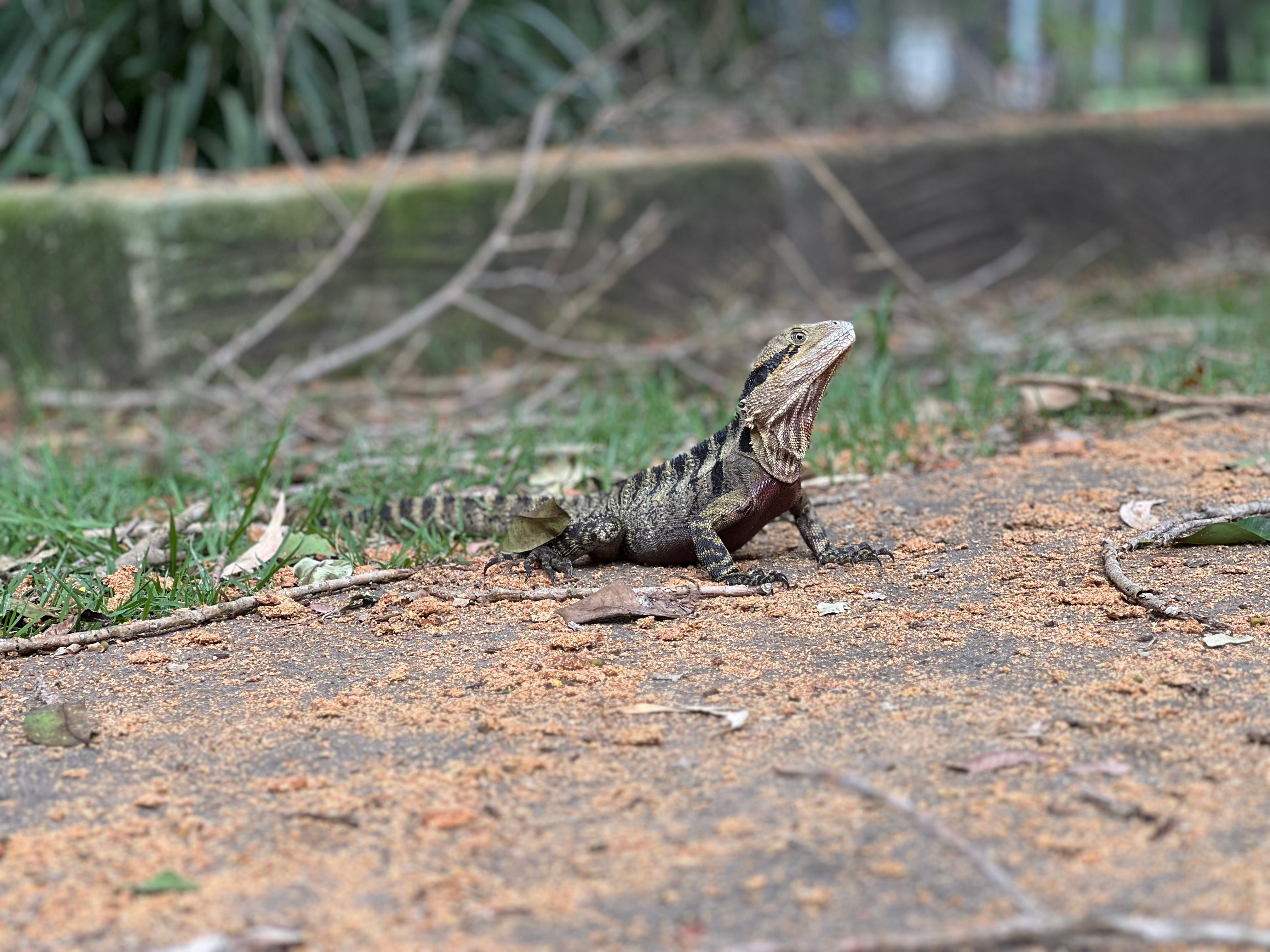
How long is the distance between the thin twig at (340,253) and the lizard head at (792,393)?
10.5ft

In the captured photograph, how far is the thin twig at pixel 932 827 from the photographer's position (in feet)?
6.77

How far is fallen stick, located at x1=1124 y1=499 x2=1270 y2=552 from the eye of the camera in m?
3.66

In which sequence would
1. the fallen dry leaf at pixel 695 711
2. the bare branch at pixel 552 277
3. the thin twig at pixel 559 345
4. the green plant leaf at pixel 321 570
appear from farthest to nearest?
the bare branch at pixel 552 277 < the thin twig at pixel 559 345 < the green plant leaf at pixel 321 570 < the fallen dry leaf at pixel 695 711

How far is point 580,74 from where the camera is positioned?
21.2ft

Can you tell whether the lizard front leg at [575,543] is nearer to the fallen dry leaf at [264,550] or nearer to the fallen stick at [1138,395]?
the fallen dry leaf at [264,550]

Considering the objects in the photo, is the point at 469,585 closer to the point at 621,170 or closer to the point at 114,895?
the point at 114,895

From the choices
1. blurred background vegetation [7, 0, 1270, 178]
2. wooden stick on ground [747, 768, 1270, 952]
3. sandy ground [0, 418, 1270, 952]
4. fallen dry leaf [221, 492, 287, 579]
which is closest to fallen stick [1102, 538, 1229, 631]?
sandy ground [0, 418, 1270, 952]

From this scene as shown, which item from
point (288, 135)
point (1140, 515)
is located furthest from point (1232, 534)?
point (288, 135)

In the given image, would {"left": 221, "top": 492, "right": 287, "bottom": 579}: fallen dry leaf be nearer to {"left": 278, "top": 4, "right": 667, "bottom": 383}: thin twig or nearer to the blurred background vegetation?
{"left": 278, "top": 4, "right": 667, "bottom": 383}: thin twig

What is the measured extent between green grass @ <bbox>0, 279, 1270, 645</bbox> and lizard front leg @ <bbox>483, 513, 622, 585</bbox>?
0.33 metres

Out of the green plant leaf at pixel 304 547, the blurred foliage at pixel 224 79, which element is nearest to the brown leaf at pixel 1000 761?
the green plant leaf at pixel 304 547

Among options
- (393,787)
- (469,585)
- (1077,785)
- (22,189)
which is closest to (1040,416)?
(469,585)

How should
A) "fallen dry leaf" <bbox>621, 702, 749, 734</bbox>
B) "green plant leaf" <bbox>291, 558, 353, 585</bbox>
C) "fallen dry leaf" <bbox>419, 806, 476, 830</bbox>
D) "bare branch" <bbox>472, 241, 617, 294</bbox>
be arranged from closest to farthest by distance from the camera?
"fallen dry leaf" <bbox>419, 806, 476, 830</bbox>, "fallen dry leaf" <bbox>621, 702, 749, 734</bbox>, "green plant leaf" <bbox>291, 558, 353, 585</bbox>, "bare branch" <bbox>472, 241, 617, 294</bbox>

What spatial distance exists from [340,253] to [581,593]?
344 centimetres
